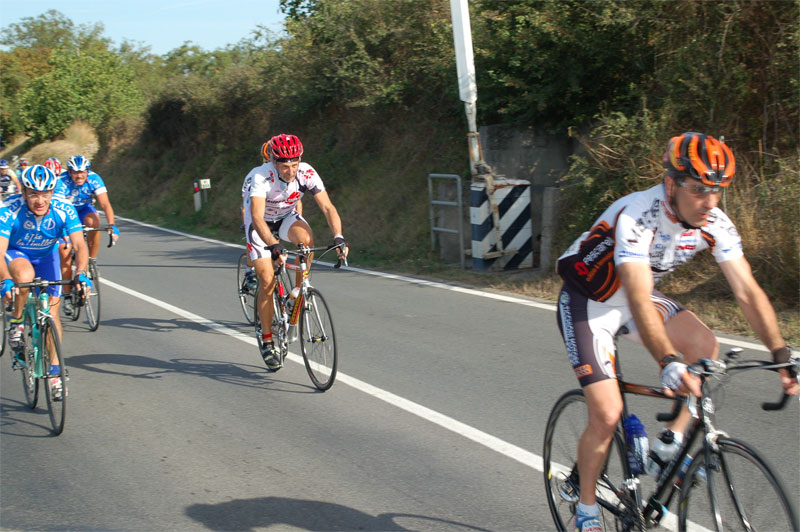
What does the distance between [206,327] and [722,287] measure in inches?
235

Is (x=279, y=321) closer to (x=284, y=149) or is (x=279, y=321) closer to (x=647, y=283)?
(x=284, y=149)

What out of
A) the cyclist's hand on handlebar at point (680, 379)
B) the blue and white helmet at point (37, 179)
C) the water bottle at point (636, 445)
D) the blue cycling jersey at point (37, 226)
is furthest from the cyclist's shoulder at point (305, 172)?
the cyclist's hand on handlebar at point (680, 379)

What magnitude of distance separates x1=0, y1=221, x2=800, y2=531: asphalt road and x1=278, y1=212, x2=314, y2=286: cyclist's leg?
1.17 m

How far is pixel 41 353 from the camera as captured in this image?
19.6 ft

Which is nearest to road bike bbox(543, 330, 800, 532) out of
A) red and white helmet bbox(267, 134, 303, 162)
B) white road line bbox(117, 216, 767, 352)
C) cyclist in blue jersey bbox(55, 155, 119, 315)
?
red and white helmet bbox(267, 134, 303, 162)

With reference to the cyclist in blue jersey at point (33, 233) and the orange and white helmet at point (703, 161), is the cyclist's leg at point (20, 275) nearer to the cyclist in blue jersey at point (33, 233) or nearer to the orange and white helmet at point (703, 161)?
the cyclist in blue jersey at point (33, 233)

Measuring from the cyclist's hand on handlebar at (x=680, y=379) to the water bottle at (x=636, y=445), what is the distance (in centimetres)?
57

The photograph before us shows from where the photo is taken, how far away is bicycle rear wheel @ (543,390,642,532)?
11.2 ft

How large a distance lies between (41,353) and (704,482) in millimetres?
4994

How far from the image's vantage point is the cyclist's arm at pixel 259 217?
6.34m

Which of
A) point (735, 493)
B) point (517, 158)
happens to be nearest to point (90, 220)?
point (517, 158)

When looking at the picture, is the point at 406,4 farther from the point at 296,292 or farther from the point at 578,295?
the point at 578,295

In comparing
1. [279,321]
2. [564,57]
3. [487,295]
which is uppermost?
[564,57]

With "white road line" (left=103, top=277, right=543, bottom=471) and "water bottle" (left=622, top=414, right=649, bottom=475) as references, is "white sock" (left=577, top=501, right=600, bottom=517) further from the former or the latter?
"white road line" (left=103, top=277, right=543, bottom=471)
